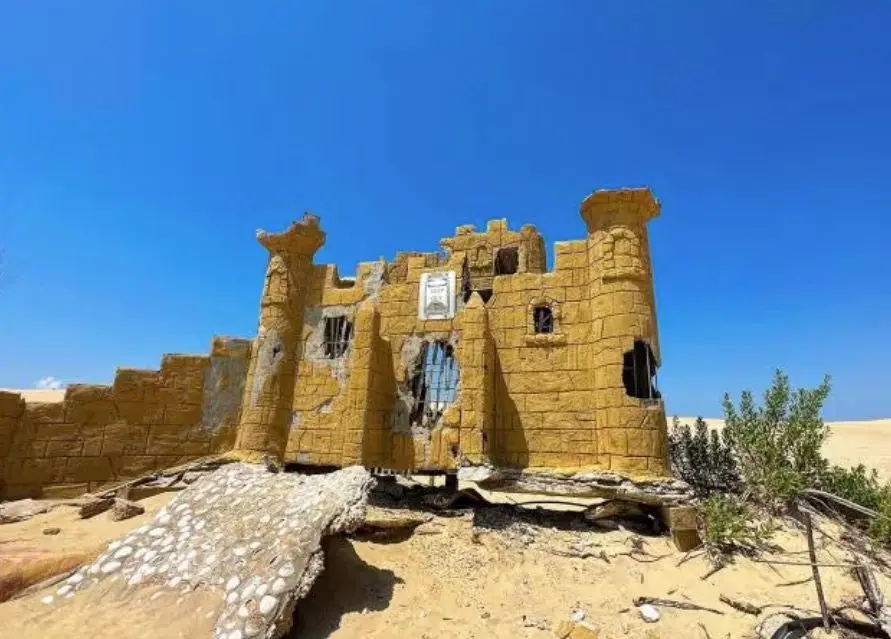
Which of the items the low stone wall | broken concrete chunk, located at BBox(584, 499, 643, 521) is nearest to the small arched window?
broken concrete chunk, located at BBox(584, 499, 643, 521)

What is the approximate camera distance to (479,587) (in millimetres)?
9031

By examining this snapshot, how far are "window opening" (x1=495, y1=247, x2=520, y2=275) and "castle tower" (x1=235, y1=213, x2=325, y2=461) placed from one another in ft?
19.4

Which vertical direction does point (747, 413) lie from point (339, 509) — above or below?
above

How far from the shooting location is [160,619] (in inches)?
255

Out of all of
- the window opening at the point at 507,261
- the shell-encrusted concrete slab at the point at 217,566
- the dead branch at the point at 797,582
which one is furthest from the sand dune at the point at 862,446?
the shell-encrusted concrete slab at the point at 217,566

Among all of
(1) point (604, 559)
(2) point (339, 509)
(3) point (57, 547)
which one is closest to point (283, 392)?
(3) point (57, 547)

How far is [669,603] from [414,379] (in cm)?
Result: 812

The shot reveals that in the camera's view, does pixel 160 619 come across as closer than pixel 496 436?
Yes

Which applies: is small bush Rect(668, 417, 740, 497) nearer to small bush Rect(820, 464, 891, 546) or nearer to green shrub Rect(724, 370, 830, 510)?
small bush Rect(820, 464, 891, 546)

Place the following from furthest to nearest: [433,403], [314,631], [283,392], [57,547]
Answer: [283,392] < [433,403] < [57,547] < [314,631]

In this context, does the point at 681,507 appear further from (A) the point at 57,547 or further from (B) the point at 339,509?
(A) the point at 57,547

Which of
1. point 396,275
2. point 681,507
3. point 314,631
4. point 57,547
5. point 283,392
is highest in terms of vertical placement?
point 396,275

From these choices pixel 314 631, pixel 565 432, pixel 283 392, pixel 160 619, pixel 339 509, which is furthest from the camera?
pixel 283 392

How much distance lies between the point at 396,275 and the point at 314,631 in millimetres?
10245
